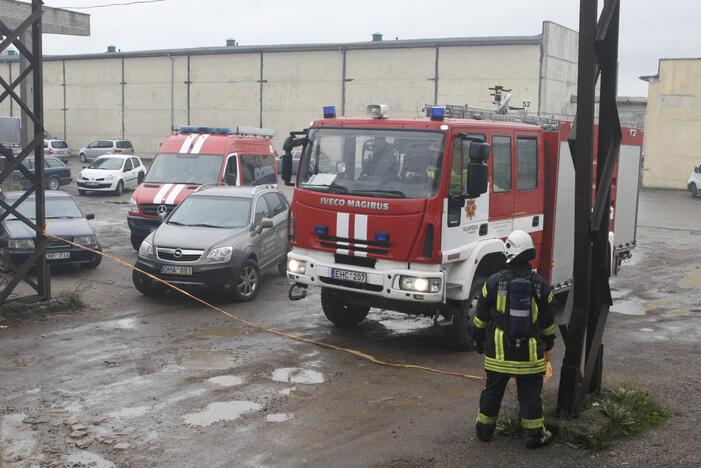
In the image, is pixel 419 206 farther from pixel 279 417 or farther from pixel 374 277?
pixel 279 417

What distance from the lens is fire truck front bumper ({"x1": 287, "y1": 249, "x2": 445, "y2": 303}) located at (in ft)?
29.3

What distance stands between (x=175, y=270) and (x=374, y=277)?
4161 millimetres

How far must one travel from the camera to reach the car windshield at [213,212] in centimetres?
1313

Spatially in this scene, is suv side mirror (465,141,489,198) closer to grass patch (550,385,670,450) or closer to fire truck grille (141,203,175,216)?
grass patch (550,385,670,450)

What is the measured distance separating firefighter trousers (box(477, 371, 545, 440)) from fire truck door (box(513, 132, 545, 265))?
416cm

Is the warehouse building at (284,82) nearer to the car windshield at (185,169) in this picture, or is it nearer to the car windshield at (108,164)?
the car windshield at (108,164)

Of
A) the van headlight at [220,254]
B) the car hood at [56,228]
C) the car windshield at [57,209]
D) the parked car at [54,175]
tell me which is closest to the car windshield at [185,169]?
the car windshield at [57,209]

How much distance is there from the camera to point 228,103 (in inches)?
2036

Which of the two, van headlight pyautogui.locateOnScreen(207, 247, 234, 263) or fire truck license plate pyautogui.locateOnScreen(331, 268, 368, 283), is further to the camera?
van headlight pyautogui.locateOnScreen(207, 247, 234, 263)

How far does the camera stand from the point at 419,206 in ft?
29.1

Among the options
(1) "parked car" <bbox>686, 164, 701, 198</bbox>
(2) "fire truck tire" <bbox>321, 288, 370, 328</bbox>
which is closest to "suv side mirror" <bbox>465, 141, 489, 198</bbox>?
(2) "fire truck tire" <bbox>321, 288, 370, 328</bbox>

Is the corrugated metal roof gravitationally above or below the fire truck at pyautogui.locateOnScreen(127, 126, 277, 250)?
above

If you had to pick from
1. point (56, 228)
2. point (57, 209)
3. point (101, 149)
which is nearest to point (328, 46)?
point (101, 149)

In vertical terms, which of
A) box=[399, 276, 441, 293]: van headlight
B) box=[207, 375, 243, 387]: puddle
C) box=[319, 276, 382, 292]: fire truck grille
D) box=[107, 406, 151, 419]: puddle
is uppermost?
box=[399, 276, 441, 293]: van headlight
